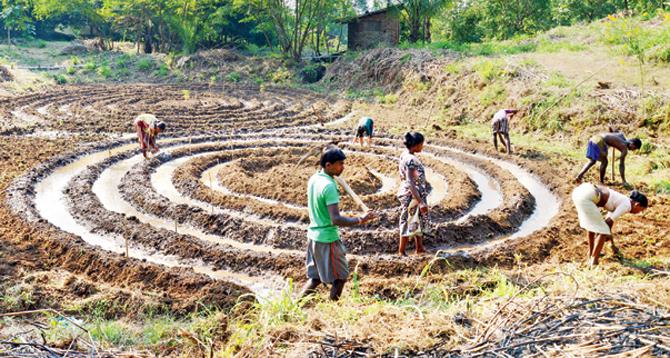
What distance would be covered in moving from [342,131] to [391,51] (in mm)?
10149

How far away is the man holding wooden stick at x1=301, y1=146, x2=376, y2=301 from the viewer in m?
5.41

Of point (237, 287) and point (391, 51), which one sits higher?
point (391, 51)

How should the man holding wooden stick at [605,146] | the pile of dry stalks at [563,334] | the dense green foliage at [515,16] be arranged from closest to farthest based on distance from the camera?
the pile of dry stalks at [563,334]
the man holding wooden stick at [605,146]
the dense green foliage at [515,16]

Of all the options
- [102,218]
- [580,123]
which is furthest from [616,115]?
[102,218]

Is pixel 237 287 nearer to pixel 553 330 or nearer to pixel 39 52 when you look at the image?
pixel 553 330

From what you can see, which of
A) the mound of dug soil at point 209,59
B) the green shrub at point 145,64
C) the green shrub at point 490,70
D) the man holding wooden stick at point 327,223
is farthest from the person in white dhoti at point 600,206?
the green shrub at point 145,64

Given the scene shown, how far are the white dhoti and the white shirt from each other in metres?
0.15

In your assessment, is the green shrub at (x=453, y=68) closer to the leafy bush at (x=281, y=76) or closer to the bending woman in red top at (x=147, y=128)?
the leafy bush at (x=281, y=76)

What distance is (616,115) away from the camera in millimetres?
15578

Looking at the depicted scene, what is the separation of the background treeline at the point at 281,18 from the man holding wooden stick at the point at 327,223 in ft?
90.9

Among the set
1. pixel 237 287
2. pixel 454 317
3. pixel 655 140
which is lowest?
pixel 237 287

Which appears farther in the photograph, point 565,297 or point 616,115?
point 616,115

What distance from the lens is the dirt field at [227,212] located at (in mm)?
7953

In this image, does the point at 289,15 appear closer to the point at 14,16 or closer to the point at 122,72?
the point at 122,72
